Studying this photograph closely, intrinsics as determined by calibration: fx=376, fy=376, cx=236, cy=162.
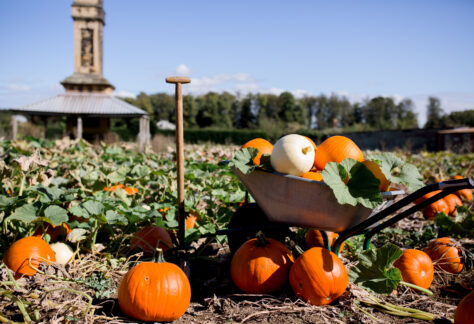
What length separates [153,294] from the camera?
6.14ft

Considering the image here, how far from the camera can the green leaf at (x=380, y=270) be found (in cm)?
205

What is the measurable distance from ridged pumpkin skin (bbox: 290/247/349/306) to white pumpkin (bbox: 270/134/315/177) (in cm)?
47

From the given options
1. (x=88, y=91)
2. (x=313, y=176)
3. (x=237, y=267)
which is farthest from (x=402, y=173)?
(x=88, y=91)

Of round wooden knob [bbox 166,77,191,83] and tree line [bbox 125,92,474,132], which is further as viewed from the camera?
tree line [bbox 125,92,474,132]

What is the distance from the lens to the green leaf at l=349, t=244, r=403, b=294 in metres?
2.05

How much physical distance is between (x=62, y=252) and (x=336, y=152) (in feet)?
6.24

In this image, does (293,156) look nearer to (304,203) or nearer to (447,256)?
(304,203)

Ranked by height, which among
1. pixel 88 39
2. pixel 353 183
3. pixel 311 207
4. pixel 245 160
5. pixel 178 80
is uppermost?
pixel 88 39

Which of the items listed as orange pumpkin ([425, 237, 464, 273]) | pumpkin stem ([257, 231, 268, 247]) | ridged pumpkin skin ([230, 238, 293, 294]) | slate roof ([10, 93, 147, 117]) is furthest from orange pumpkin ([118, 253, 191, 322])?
slate roof ([10, 93, 147, 117])

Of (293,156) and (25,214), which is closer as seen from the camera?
(293,156)

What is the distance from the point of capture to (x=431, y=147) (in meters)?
20.0

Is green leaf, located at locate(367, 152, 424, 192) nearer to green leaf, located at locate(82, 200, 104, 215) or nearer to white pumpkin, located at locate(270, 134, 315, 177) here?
white pumpkin, located at locate(270, 134, 315, 177)

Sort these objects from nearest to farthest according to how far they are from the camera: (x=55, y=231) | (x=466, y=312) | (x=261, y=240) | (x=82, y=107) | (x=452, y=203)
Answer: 1. (x=466, y=312)
2. (x=261, y=240)
3. (x=55, y=231)
4. (x=452, y=203)
5. (x=82, y=107)

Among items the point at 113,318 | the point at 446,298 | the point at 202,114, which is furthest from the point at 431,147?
the point at 202,114
